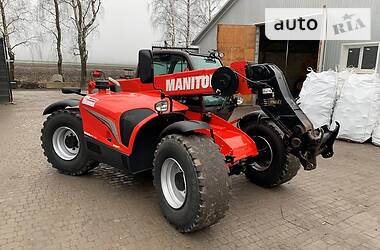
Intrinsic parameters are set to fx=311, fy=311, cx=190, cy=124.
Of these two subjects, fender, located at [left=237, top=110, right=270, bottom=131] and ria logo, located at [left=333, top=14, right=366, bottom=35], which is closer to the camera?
fender, located at [left=237, top=110, right=270, bottom=131]

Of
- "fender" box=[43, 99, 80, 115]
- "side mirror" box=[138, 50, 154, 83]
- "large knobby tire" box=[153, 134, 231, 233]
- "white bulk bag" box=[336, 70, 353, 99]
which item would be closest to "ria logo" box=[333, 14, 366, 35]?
"white bulk bag" box=[336, 70, 353, 99]

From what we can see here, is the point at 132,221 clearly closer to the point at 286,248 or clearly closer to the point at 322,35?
the point at 286,248

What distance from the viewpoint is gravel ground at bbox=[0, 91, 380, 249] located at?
117 inches

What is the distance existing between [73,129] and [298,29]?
8542 mm

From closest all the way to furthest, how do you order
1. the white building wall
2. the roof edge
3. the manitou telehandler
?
the manitou telehandler → the white building wall → the roof edge

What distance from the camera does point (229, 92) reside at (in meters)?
3.28

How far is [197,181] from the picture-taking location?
2.78 m

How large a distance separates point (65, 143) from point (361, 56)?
25.3 feet

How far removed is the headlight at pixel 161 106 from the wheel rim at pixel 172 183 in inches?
21.4

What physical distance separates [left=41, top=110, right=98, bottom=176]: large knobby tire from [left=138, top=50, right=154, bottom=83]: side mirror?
135cm

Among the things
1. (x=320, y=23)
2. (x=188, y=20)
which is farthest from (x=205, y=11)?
(x=320, y=23)

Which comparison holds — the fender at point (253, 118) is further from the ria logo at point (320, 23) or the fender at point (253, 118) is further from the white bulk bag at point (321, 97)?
the ria logo at point (320, 23)

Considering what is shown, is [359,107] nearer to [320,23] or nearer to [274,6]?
[320,23]

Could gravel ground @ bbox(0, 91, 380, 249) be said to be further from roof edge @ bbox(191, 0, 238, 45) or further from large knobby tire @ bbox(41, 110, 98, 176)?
roof edge @ bbox(191, 0, 238, 45)
